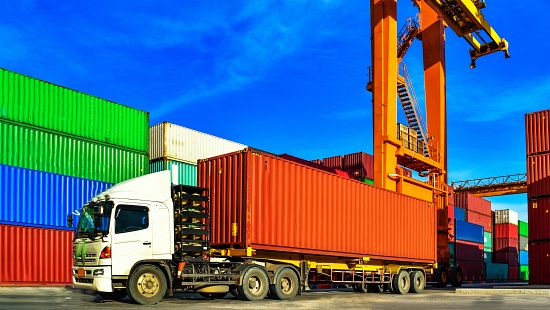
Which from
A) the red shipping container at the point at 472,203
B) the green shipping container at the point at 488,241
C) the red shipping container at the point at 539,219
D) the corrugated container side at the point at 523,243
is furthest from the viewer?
the corrugated container side at the point at 523,243

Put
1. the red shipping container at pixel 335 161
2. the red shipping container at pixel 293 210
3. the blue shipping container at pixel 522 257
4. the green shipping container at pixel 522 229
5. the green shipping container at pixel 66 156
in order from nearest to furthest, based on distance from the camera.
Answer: the red shipping container at pixel 293 210, the green shipping container at pixel 66 156, the red shipping container at pixel 335 161, the blue shipping container at pixel 522 257, the green shipping container at pixel 522 229

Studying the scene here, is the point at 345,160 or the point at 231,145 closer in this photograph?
the point at 231,145

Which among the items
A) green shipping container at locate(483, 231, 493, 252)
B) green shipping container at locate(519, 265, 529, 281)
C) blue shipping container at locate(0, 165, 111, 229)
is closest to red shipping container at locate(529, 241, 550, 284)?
blue shipping container at locate(0, 165, 111, 229)

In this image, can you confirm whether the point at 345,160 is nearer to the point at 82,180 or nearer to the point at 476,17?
the point at 476,17

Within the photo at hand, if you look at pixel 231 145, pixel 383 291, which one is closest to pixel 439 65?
pixel 231 145

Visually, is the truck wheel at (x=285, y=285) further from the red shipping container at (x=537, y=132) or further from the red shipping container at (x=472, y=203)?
the red shipping container at (x=472, y=203)

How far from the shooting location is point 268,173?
16.4 m

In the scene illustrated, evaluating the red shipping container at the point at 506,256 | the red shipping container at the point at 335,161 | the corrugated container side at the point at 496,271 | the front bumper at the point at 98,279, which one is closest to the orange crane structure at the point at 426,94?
the red shipping container at the point at 335,161

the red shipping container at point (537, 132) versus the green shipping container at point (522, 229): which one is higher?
the red shipping container at point (537, 132)

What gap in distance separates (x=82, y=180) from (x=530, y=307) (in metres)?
18.8

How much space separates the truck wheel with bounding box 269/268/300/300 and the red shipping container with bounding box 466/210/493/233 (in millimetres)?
40895

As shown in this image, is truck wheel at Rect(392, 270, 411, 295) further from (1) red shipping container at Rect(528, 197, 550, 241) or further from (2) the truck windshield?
(2) the truck windshield

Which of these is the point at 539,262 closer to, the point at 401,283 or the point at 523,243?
the point at 401,283

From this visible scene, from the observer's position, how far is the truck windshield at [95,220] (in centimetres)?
1336
